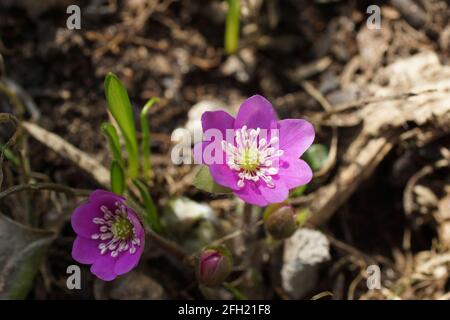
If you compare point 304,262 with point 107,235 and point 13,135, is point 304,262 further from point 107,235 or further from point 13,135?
point 13,135

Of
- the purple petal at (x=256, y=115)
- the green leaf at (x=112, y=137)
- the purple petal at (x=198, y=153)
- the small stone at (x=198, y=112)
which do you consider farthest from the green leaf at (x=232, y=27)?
the purple petal at (x=198, y=153)

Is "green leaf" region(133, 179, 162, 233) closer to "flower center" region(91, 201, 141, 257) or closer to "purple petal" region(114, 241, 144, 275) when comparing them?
"flower center" region(91, 201, 141, 257)

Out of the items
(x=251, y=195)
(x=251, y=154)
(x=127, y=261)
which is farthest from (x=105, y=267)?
(x=251, y=154)

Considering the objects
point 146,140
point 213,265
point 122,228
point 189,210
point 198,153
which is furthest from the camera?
point 189,210

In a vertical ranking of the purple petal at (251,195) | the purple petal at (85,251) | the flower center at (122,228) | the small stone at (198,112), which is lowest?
the purple petal at (85,251)

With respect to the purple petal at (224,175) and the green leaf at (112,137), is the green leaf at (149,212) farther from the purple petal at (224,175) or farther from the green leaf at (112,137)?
the purple petal at (224,175)
